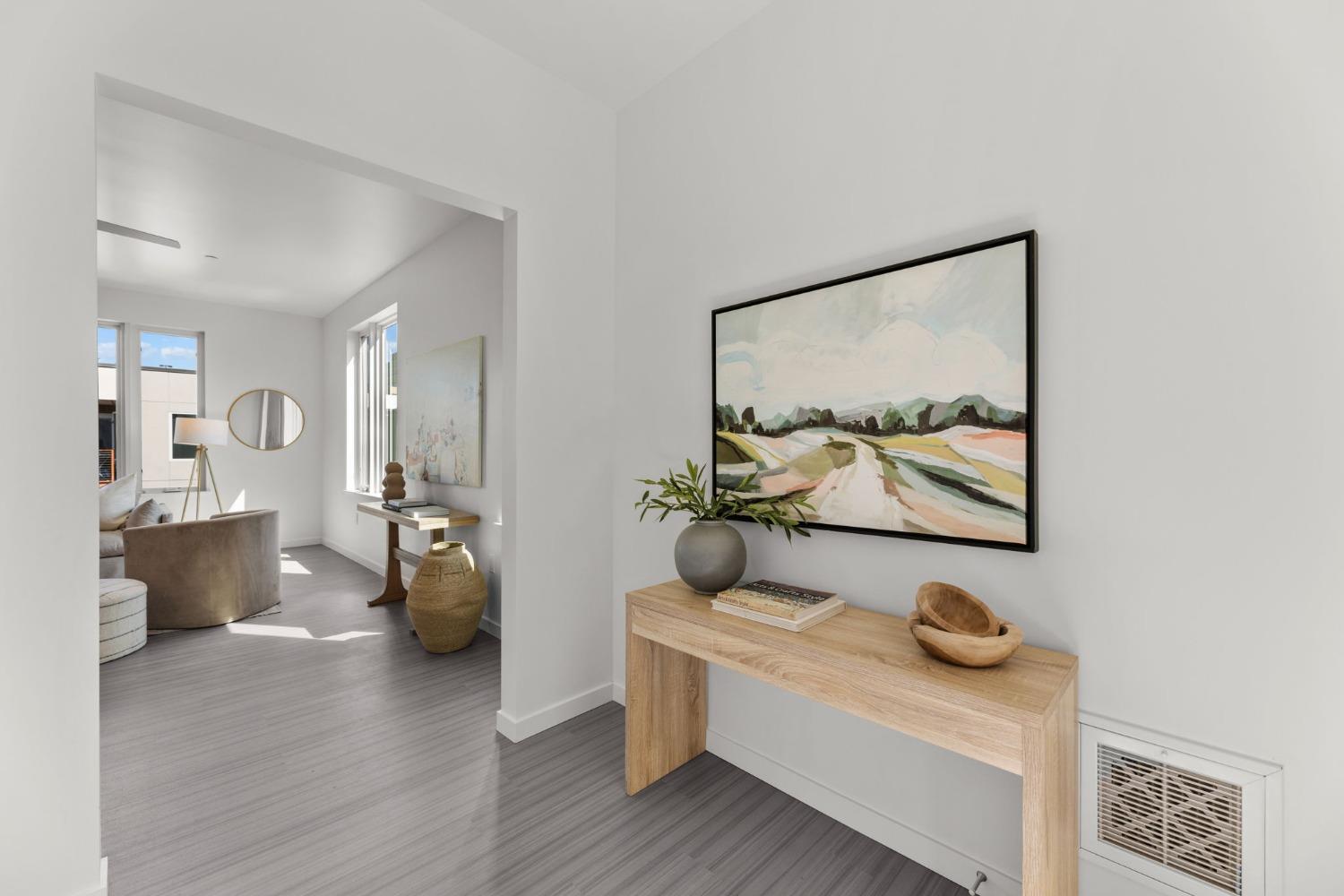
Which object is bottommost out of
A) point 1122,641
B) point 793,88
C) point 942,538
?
point 1122,641

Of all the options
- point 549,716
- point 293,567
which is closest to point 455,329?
point 549,716

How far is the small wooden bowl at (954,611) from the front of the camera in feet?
4.44

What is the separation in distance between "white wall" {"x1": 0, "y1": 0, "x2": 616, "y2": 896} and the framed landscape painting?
0.81 metres

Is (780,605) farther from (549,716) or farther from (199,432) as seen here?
(199,432)

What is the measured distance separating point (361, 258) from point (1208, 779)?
5.48 m

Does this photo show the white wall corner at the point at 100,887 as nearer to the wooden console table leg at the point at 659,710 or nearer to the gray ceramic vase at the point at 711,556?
the wooden console table leg at the point at 659,710

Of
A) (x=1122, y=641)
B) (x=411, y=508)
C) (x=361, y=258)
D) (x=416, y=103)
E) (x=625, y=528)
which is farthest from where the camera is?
(x=361, y=258)

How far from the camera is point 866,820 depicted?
1771mm

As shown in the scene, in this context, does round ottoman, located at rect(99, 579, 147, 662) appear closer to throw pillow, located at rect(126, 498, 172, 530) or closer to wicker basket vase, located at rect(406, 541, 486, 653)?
throw pillow, located at rect(126, 498, 172, 530)

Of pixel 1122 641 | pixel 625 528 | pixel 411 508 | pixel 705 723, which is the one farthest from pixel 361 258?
pixel 1122 641

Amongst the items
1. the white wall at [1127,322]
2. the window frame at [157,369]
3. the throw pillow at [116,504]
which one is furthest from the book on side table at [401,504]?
the white wall at [1127,322]

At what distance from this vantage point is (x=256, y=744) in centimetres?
228

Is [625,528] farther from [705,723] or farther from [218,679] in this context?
[218,679]

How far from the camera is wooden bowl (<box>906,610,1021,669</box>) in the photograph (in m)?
1.25
